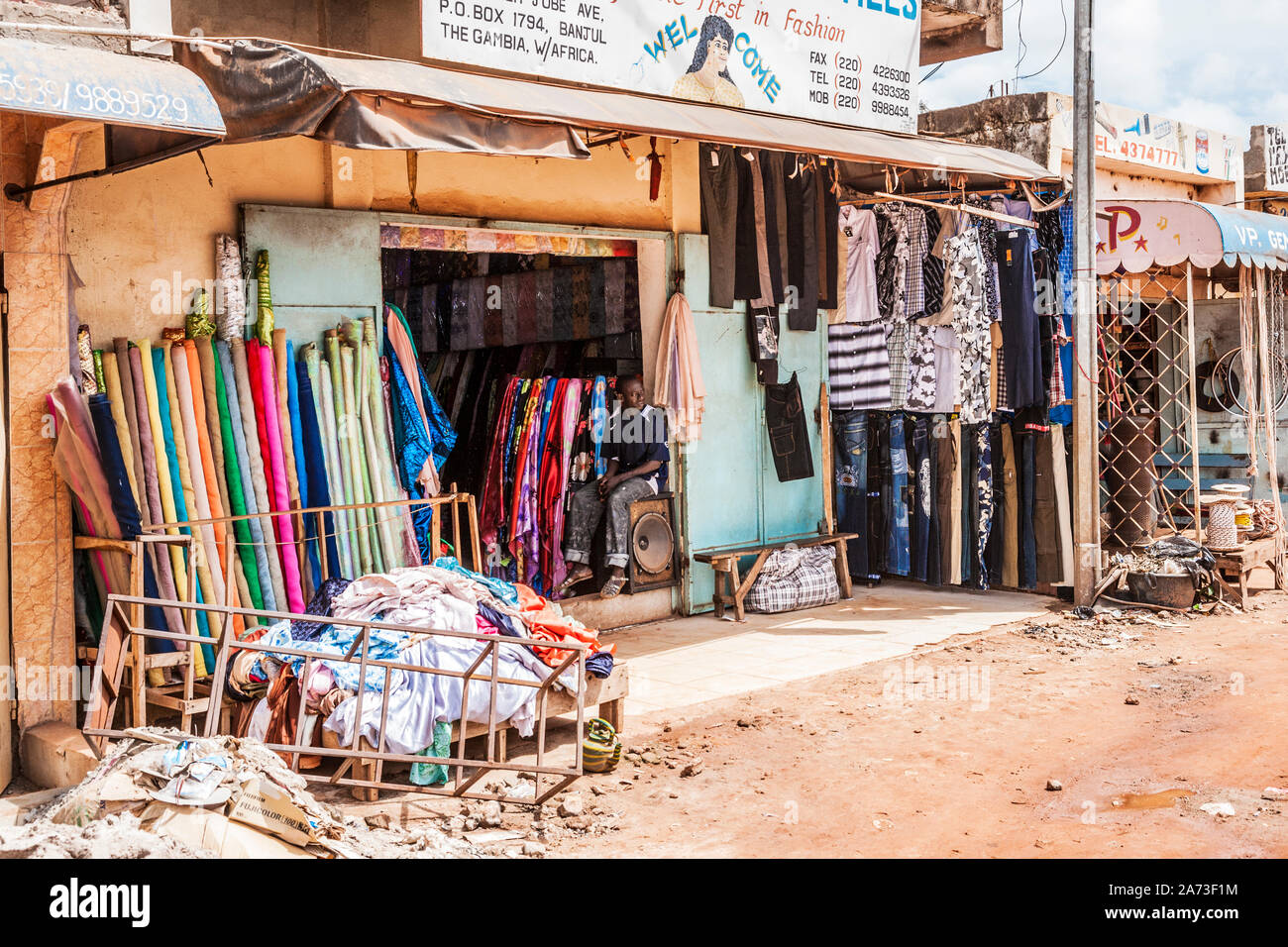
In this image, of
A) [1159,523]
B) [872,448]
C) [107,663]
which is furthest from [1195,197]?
[107,663]

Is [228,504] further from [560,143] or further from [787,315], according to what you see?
[787,315]

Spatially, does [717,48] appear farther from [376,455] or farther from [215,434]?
[215,434]

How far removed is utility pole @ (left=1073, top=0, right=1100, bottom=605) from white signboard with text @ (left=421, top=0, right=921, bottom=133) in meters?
1.48

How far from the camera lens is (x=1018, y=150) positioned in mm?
12758

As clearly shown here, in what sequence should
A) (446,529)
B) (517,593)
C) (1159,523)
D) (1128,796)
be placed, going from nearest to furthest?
(1128,796)
(517,593)
(446,529)
(1159,523)

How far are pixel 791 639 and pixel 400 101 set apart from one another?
5232mm

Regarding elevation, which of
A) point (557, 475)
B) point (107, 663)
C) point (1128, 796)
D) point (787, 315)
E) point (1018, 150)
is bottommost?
point (1128, 796)

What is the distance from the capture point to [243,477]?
6871 millimetres

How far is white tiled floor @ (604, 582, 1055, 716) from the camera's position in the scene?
8.25 m

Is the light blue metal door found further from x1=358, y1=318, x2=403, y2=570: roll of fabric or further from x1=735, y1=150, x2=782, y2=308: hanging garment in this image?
x1=358, y1=318, x2=403, y2=570: roll of fabric

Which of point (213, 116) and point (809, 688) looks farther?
point (809, 688)

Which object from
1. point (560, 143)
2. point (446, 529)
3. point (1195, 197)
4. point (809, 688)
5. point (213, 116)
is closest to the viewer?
point (213, 116)

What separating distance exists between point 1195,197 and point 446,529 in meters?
13.7

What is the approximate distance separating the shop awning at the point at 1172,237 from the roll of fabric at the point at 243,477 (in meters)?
7.43
